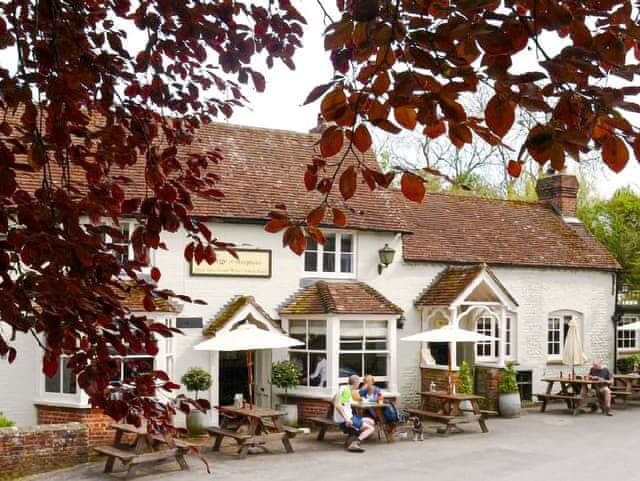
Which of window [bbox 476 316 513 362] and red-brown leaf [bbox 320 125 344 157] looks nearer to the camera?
red-brown leaf [bbox 320 125 344 157]

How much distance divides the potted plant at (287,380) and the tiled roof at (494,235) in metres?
4.82

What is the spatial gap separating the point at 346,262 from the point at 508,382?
505 centimetres

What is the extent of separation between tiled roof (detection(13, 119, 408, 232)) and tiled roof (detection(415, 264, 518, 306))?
6.16ft

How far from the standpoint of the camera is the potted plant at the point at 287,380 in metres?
19.1

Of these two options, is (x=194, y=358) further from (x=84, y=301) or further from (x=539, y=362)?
(x=84, y=301)

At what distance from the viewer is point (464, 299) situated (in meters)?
21.8

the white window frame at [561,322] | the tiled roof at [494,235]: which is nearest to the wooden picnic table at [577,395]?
the white window frame at [561,322]

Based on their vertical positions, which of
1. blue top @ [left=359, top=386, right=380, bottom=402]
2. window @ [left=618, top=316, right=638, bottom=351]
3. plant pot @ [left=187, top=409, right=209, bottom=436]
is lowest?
plant pot @ [left=187, top=409, right=209, bottom=436]

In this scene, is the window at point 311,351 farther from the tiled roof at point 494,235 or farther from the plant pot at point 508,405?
the plant pot at point 508,405

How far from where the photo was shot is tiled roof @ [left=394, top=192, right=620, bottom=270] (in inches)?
926

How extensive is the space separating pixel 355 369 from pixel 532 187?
27845mm

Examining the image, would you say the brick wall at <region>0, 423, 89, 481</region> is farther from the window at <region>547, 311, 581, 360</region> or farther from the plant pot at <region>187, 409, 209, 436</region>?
the window at <region>547, 311, 581, 360</region>

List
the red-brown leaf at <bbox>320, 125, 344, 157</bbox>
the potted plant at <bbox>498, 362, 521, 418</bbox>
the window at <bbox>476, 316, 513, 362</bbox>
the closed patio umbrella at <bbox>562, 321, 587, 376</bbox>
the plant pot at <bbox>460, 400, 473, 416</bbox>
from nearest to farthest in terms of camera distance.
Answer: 1. the red-brown leaf at <bbox>320, 125, 344, 157</bbox>
2. the plant pot at <bbox>460, 400, 473, 416</bbox>
3. the potted plant at <bbox>498, 362, 521, 418</bbox>
4. the closed patio umbrella at <bbox>562, 321, 587, 376</bbox>
5. the window at <bbox>476, 316, 513, 362</bbox>

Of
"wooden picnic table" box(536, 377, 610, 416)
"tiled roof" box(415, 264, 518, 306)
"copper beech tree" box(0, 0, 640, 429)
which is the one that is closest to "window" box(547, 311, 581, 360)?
"wooden picnic table" box(536, 377, 610, 416)
